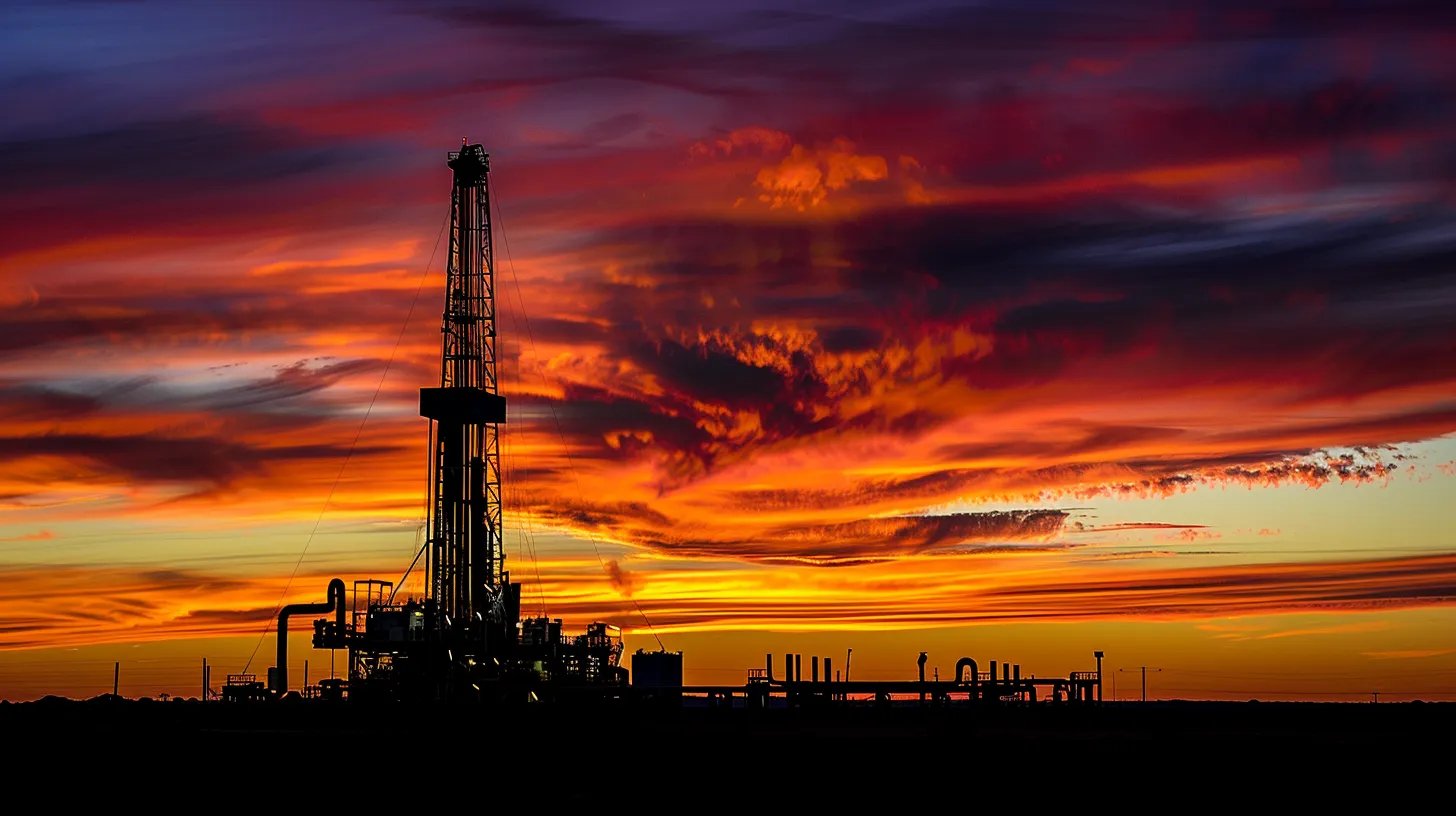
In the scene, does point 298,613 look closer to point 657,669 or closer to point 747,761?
point 657,669

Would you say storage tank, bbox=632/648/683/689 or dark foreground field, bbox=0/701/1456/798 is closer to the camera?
dark foreground field, bbox=0/701/1456/798

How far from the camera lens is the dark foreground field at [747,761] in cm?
7781

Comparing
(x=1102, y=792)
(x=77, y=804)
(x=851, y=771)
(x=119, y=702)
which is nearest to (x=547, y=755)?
(x=851, y=771)

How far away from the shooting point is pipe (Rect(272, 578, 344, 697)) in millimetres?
130000

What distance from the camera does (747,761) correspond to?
8938 cm

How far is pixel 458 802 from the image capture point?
251ft

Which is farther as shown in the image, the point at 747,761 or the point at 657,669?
the point at 657,669

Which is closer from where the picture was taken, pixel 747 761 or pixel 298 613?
pixel 747 761

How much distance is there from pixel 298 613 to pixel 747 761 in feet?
194

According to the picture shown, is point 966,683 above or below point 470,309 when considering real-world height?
below

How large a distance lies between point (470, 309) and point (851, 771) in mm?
60921

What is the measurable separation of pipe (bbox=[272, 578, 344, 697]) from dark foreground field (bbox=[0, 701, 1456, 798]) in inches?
483

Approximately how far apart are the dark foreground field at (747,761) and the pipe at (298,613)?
1226 cm

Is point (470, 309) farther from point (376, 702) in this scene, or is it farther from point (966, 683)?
point (966, 683)
